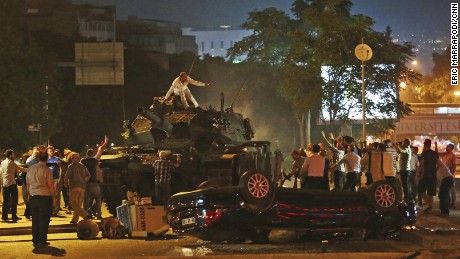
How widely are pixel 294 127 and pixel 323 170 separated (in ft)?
150

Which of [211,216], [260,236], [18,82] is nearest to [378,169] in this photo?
[260,236]

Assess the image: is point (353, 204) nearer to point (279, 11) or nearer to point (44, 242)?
point (44, 242)

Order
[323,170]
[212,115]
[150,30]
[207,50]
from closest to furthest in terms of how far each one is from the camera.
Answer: [323,170]
[212,115]
[150,30]
[207,50]

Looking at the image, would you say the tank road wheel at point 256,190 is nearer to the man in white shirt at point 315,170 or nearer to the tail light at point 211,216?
Answer: the tail light at point 211,216

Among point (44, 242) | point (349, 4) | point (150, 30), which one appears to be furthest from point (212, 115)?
point (150, 30)

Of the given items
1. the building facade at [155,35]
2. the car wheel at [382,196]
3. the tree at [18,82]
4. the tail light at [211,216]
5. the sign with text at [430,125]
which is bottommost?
the tail light at [211,216]

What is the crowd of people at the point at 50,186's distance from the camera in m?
15.4

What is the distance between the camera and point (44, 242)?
15586mm

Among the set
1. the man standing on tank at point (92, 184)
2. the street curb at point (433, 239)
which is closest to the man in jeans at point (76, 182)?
the man standing on tank at point (92, 184)

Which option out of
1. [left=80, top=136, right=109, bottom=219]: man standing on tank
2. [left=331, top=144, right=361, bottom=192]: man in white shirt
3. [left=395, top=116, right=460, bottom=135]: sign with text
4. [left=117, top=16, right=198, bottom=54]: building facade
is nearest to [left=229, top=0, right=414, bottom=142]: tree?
[left=395, top=116, right=460, bottom=135]: sign with text

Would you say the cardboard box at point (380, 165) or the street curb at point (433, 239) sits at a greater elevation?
the cardboard box at point (380, 165)

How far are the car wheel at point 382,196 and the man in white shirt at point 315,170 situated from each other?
11.3 ft

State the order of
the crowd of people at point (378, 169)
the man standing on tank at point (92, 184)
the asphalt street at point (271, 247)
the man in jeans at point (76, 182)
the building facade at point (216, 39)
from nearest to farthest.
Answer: the asphalt street at point (271, 247), the crowd of people at point (378, 169), the man in jeans at point (76, 182), the man standing on tank at point (92, 184), the building facade at point (216, 39)

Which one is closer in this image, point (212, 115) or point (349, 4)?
point (212, 115)
